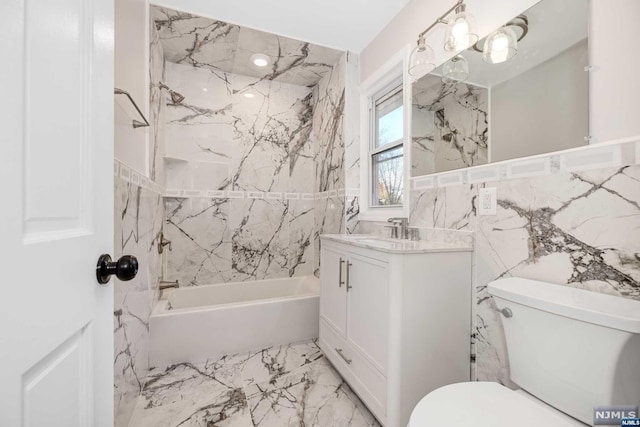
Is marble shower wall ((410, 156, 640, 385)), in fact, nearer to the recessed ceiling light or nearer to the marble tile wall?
the marble tile wall

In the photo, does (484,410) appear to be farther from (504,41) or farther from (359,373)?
(504,41)

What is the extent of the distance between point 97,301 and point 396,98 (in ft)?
7.22

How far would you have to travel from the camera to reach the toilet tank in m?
0.71

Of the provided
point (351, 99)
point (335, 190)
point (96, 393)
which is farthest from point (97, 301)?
point (351, 99)

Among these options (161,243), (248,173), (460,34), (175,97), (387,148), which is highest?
(175,97)

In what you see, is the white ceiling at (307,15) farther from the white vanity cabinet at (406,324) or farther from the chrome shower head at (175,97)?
the white vanity cabinet at (406,324)

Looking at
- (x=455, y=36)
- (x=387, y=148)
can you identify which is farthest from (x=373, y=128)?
(x=455, y=36)

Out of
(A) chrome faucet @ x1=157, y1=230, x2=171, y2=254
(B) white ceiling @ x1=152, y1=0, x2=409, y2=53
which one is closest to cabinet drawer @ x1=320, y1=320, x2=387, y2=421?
(A) chrome faucet @ x1=157, y1=230, x2=171, y2=254

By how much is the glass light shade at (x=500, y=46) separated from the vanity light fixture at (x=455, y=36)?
8 centimetres

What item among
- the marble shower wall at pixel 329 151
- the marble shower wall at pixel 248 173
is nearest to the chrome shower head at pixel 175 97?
the marble shower wall at pixel 248 173

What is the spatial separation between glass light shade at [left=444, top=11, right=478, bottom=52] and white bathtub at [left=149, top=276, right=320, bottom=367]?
1986 millimetres

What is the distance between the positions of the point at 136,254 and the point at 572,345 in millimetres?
1879

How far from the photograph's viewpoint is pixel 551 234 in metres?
1.02

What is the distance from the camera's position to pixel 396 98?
2119 mm
